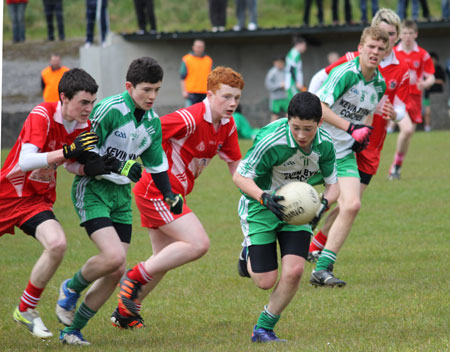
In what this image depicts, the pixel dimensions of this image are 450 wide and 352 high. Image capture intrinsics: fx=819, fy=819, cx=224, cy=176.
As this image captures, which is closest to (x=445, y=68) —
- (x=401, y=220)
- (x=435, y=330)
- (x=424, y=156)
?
(x=424, y=156)

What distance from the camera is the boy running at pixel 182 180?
5645 millimetres

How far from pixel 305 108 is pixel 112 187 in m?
1.45

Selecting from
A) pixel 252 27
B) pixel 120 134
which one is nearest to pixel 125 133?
pixel 120 134

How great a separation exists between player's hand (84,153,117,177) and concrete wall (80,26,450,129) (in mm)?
17211

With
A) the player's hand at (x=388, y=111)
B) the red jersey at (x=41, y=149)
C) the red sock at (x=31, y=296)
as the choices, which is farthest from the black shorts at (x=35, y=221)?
the player's hand at (x=388, y=111)

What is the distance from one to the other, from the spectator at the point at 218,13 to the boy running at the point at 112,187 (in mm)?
16297

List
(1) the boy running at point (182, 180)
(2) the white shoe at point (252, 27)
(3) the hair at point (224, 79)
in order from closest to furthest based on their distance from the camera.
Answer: (1) the boy running at point (182, 180), (3) the hair at point (224, 79), (2) the white shoe at point (252, 27)

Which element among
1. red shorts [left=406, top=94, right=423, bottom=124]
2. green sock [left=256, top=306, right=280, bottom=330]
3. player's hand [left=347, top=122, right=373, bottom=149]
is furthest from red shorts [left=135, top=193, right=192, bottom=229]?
red shorts [left=406, top=94, right=423, bottom=124]

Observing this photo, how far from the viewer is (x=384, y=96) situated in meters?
7.57

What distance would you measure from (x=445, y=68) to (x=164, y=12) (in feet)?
33.1

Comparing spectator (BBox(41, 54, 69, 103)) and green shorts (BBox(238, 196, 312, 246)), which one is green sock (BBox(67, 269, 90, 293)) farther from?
spectator (BBox(41, 54, 69, 103))

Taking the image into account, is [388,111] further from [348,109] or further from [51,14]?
[51,14]

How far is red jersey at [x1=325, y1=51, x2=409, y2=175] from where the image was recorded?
743 centimetres

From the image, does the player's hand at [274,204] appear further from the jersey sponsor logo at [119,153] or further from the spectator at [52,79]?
the spectator at [52,79]
